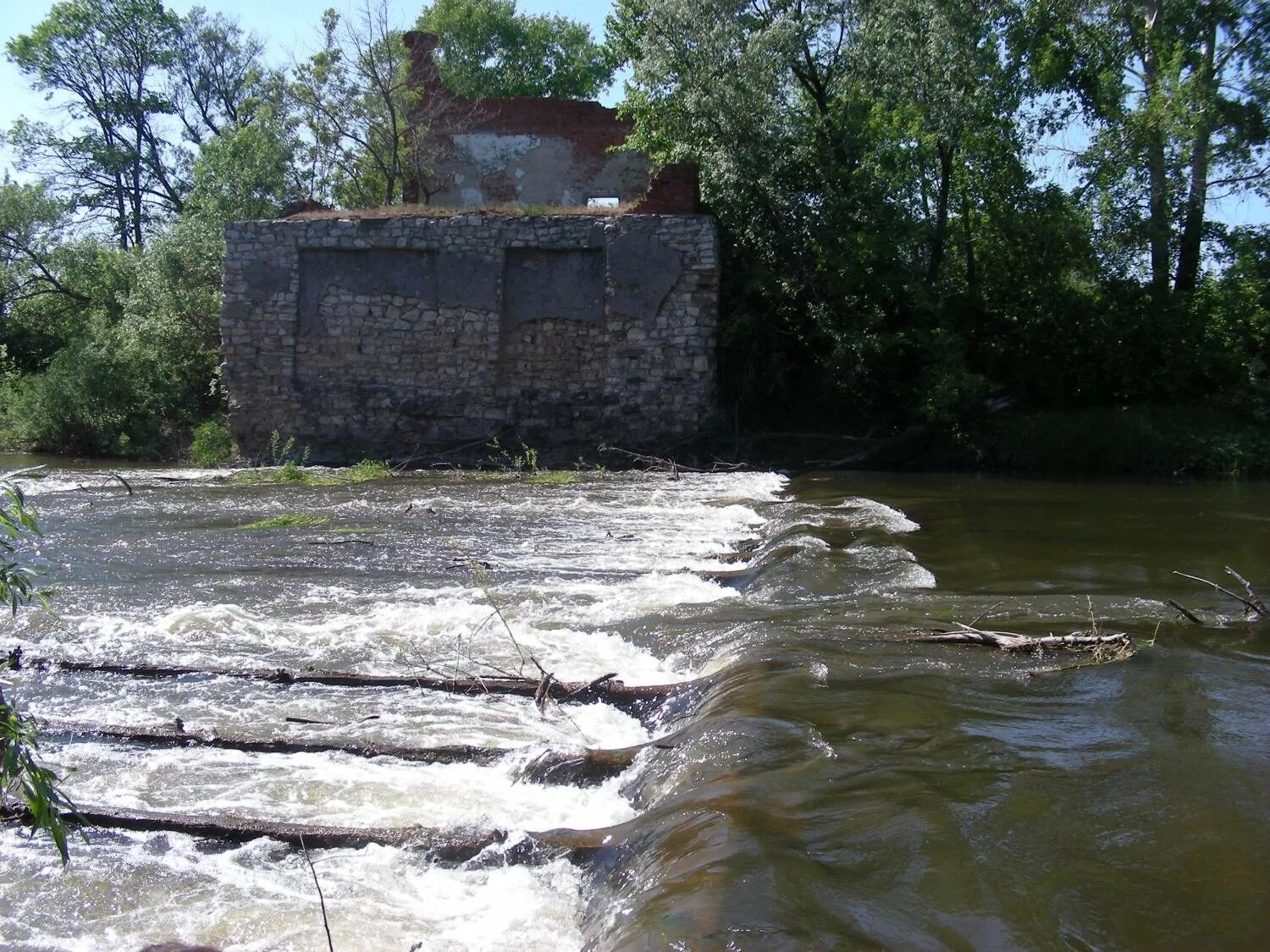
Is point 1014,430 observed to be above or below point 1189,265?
below

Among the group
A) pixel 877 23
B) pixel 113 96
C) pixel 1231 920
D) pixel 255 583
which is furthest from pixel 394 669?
pixel 113 96

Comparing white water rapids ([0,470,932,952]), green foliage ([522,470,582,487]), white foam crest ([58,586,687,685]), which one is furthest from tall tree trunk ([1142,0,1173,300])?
white foam crest ([58,586,687,685])

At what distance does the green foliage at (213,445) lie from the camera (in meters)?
20.4

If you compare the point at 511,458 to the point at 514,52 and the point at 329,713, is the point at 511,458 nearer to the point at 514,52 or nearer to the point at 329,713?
the point at 329,713

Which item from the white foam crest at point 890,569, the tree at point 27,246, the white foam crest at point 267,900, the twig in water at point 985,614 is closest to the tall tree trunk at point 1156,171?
the white foam crest at point 890,569

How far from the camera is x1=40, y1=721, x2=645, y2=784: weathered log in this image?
186 inches

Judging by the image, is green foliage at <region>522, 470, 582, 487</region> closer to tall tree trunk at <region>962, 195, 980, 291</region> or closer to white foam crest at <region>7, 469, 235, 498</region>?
white foam crest at <region>7, 469, 235, 498</region>

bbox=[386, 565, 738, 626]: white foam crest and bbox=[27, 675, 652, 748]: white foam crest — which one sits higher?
bbox=[386, 565, 738, 626]: white foam crest

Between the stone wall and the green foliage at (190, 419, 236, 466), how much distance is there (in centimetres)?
93

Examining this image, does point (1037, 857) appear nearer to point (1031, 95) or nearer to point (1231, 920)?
point (1231, 920)

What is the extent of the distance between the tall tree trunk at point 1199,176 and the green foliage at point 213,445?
695 inches

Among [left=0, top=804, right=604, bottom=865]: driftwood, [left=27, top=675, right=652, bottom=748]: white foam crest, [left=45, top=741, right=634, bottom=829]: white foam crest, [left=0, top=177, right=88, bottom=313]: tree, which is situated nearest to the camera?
[left=0, top=804, right=604, bottom=865]: driftwood

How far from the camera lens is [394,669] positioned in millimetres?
6387

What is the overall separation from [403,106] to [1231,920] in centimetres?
2255
